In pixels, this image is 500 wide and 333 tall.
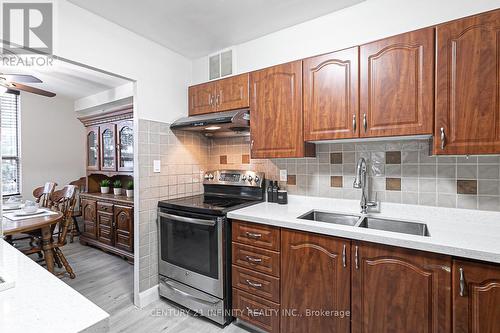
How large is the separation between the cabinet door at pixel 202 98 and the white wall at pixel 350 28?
0.34 m

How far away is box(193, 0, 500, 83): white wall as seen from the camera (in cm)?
148

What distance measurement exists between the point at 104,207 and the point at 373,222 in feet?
11.0

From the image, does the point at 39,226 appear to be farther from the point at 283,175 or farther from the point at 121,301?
the point at 283,175

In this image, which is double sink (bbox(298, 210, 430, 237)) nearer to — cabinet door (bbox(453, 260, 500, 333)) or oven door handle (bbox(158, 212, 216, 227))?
cabinet door (bbox(453, 260, 500, 333))

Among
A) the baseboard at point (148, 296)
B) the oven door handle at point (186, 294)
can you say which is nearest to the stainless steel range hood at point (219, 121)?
the oven door handle at point (186, 294)

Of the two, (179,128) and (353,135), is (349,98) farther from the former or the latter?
(179,128)

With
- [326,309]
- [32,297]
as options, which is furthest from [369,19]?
[32,297]

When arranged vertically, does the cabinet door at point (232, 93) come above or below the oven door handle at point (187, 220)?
above

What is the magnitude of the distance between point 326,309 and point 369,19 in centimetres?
196

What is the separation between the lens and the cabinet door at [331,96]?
64.6 inches

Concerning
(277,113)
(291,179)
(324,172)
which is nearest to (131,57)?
(277,113)

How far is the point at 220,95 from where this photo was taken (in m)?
2.30

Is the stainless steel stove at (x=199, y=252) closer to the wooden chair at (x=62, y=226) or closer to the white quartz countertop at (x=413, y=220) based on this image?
the white quartz countertop at (x=413, y=220)

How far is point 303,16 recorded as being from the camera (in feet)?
6.14
